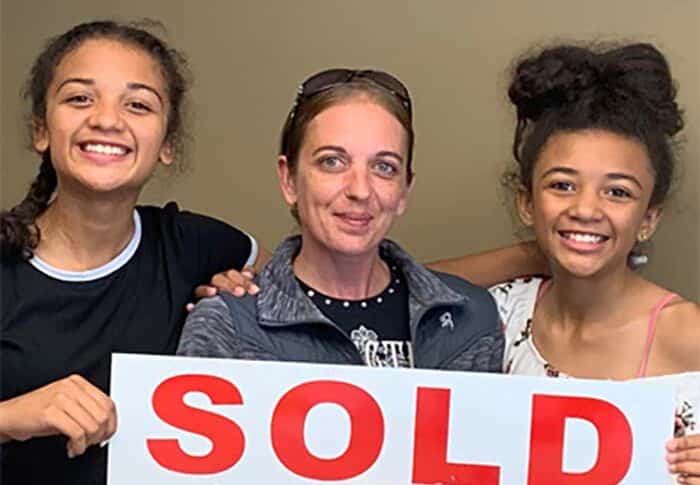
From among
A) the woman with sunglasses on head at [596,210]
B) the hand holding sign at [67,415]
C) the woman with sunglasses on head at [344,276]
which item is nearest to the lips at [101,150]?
the woman with sunglasses on head at [344,276]

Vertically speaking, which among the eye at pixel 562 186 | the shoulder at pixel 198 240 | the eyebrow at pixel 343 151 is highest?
the eye at pixel 562 186

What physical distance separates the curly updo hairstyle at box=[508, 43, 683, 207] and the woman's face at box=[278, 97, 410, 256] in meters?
0.28

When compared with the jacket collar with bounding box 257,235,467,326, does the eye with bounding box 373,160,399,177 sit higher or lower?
higher

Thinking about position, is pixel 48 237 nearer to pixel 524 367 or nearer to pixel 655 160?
pixel 524 367

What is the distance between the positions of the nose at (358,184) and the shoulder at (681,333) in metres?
0.45

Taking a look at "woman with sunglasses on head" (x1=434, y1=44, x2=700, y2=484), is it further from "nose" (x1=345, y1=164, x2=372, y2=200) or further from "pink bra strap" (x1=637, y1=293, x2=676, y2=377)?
"nose" (x1=345, y1=164, x2=372, y2=200)

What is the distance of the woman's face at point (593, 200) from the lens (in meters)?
1.30

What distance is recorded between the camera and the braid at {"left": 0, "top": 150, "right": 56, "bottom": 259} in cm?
127

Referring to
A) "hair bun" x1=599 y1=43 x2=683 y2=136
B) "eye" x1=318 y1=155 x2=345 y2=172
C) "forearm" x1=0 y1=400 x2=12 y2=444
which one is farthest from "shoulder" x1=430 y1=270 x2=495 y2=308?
"forearm" x1=0 y1=400 x2=12 y2=444

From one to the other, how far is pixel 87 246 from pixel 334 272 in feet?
1.10

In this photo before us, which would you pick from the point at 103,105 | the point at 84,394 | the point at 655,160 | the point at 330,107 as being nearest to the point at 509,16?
the point at 655,160

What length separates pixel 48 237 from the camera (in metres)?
1.32

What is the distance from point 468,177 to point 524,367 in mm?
481

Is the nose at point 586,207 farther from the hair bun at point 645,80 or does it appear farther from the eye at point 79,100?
the eye at point 79,100
